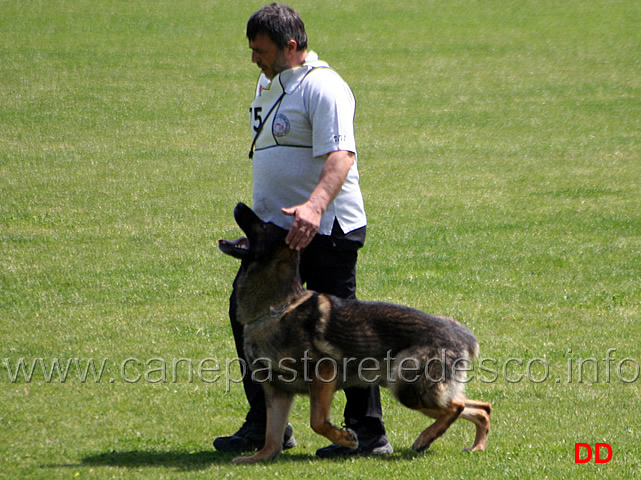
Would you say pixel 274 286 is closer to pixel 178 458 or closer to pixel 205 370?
pixel 178 458

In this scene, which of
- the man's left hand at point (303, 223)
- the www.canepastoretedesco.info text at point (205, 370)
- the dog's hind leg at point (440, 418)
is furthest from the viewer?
the www.canepastoretedesco.info text at point (205, 370)

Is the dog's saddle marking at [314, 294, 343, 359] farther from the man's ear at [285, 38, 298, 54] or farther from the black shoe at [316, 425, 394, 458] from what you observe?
the man's ear at [285, 38, 298, 54]

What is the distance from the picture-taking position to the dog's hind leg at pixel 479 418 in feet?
16.1

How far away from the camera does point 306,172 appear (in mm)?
4715

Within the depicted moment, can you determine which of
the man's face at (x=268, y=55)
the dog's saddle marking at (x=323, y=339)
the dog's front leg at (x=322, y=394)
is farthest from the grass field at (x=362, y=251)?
the man's face at (x=268, y=55)

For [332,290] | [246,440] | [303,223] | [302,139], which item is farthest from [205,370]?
[303,223]

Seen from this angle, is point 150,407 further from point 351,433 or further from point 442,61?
point 442,61

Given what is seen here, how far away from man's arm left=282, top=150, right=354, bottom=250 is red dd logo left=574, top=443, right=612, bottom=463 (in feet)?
6.65

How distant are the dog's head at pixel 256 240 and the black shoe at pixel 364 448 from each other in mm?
1254

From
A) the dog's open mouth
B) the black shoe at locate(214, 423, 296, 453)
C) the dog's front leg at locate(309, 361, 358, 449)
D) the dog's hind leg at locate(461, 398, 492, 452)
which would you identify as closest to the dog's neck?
the dog's open mouth

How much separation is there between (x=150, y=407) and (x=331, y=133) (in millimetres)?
2556

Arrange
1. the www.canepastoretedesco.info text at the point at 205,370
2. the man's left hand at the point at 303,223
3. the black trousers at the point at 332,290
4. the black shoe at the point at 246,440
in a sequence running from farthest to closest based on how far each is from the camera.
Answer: the www.canepastoretedesco.info text at the point at 205,370, the black shoe at the point at 246,440, the black trousers at the point at 332,290, the man's left hand at the point at 303,223

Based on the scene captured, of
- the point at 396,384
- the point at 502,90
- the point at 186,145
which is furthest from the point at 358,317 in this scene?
Result: the point at 502,90

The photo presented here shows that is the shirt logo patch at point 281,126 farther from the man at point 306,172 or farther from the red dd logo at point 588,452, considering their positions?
the red dd logo at point 588,452
